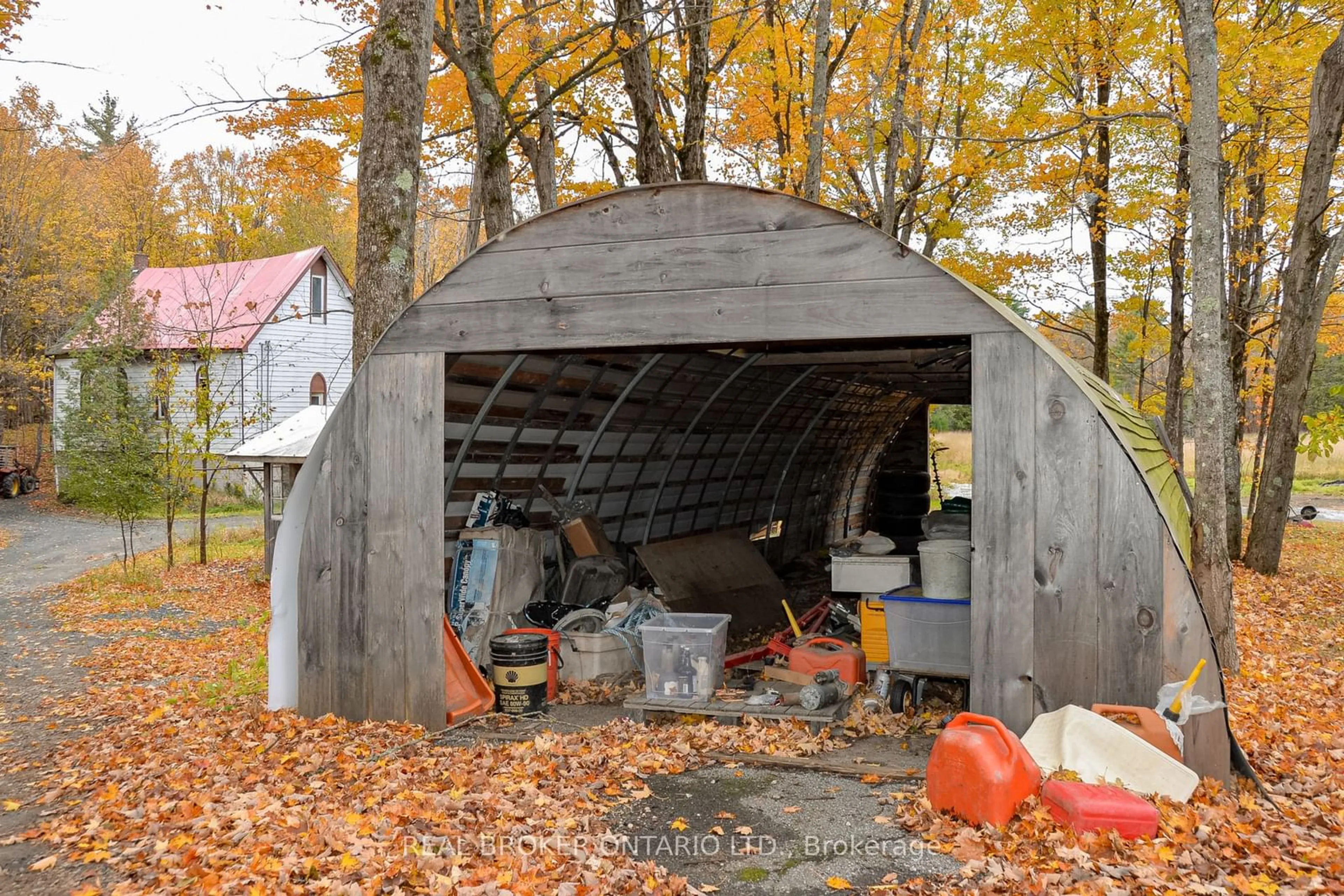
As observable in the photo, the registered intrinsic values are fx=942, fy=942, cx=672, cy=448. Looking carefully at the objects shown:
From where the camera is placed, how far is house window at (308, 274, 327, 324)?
31.6 metres

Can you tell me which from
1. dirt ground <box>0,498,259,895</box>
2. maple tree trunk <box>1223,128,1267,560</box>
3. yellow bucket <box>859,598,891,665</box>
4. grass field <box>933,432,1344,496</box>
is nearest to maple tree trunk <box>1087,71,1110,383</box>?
maple tree trunk <box>1223,128,1267,560</box>

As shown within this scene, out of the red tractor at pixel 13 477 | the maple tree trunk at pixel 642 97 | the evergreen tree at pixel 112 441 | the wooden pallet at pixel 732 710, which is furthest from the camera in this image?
the red tractor at pixel 13 477

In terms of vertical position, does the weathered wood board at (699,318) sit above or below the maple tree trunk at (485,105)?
below

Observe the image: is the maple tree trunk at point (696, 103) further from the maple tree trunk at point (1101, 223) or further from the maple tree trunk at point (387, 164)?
the maple tree trunk at point (1101, 223)

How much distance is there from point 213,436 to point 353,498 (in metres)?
11.2

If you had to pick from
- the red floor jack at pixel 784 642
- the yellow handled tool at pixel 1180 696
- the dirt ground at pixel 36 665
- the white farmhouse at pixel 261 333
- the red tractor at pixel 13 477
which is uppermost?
the white farmhouse at pixel 261 333

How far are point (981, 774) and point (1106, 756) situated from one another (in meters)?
0.79

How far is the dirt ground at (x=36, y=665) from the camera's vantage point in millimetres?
4988

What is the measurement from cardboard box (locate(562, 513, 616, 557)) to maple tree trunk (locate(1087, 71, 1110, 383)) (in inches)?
439

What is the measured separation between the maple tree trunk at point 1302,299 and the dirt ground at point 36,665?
13.8 meters

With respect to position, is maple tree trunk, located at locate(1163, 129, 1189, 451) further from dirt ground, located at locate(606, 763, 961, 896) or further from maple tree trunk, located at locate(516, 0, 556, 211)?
dirt ground, located at locate(606, 763, 961, 896)

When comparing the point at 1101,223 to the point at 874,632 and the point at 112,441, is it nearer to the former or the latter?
the point at 874,632

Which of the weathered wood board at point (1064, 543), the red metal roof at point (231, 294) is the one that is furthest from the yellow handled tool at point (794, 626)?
the red metal roof at point (231, 294)

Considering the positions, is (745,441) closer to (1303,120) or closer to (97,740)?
(97,740)
